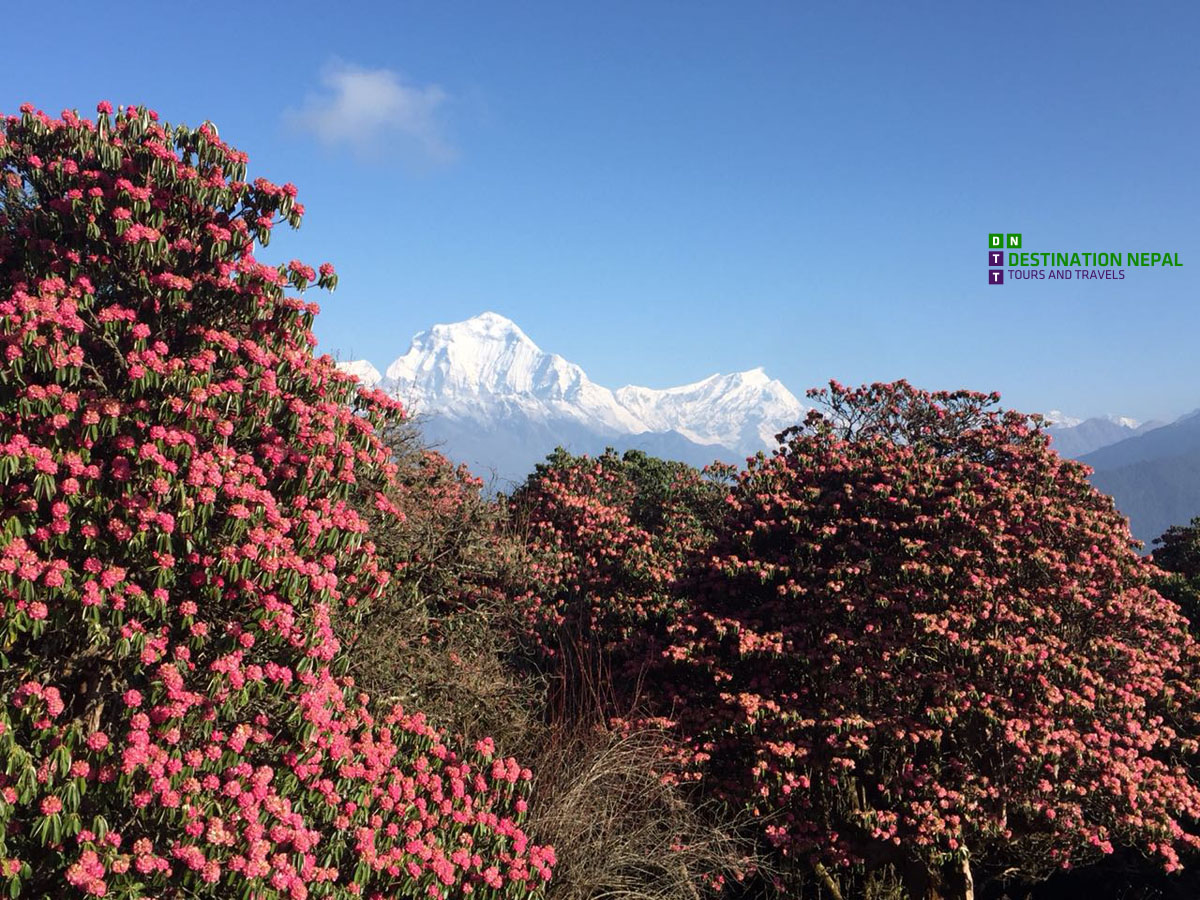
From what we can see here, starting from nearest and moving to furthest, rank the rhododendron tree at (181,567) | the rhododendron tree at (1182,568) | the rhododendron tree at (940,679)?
the rhododendron tree at (181,567) < the rhododendron tree at (940,679) < the rhododendron tree at (1182,568)

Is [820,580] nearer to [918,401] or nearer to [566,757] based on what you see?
[566,757]

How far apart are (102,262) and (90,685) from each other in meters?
3.64

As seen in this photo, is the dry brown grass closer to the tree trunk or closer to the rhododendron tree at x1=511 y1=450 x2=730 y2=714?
the rhododendron tree at x1=511 y1=450 x2=730 y2=714

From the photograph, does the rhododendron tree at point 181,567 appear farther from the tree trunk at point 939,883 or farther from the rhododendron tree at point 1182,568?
the rhododendron tree at point 1182,568

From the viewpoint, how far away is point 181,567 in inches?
248

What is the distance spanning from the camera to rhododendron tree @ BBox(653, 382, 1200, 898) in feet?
38.5

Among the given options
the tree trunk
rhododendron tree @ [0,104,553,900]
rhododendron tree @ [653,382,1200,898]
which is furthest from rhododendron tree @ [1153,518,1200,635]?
rhododendron tree @ [0,104,553,900]

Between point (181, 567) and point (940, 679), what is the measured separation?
33.5 feet

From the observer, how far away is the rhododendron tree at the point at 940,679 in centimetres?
1175

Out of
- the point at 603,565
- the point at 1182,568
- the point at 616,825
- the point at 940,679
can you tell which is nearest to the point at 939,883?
the point at 940,679

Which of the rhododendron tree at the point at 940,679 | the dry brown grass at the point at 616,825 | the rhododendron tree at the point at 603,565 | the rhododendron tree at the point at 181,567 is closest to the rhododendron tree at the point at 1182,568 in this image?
the rhododendron tree at the point at 940,679

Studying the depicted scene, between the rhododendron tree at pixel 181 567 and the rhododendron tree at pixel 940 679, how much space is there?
5.48m

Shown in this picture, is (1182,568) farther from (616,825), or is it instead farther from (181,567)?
(181,567)

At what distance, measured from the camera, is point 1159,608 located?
1380cm
